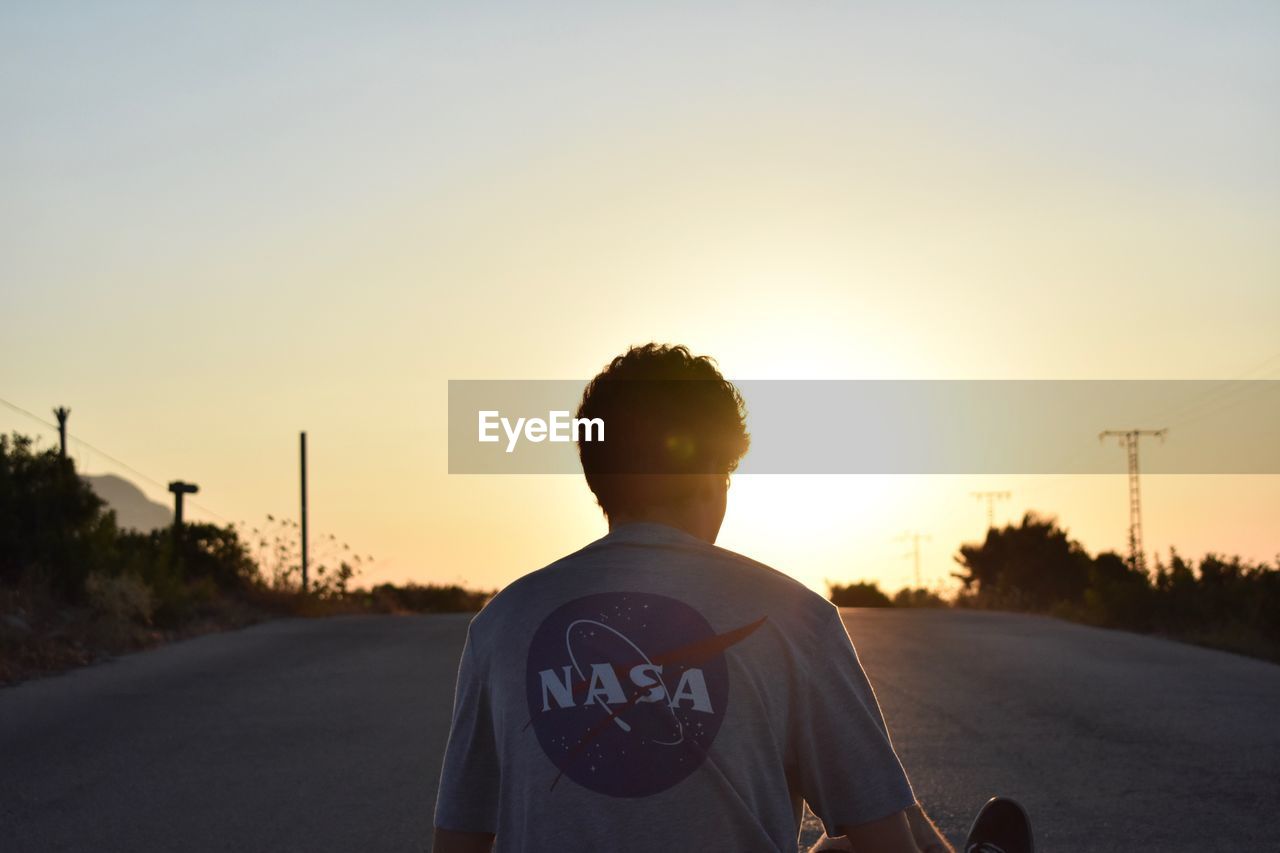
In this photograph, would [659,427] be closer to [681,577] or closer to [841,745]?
[681,577]

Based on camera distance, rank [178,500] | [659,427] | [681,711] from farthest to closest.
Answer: [178,500], [659,427], [681,711]

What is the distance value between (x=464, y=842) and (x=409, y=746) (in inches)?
273

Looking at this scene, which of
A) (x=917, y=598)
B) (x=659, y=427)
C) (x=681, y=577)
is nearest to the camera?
(x=681, y=577)

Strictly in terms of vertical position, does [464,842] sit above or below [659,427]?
below

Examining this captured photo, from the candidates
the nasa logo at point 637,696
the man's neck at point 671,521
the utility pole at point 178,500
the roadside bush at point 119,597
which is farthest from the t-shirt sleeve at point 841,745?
the utility pole at point 178,500

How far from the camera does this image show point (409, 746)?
962 cm

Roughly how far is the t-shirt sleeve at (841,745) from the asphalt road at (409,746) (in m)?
4.24

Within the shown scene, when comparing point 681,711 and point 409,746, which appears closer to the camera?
point 681,711

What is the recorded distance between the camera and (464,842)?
2.93m

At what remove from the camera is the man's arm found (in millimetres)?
2924

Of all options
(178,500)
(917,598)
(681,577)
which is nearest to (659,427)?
(681,577)

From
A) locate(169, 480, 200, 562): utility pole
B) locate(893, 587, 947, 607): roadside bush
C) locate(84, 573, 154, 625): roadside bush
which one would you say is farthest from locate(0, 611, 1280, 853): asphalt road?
locate(893, 587, 947, 607): roadside bush

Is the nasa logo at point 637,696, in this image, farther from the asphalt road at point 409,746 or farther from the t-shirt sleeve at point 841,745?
the asphalt road at point 409,746

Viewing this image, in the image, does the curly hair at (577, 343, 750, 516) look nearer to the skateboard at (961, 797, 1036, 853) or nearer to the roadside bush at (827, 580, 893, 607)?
the skateboard at (961, 797, 1036, 853)
